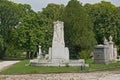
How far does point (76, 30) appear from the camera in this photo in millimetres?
51594

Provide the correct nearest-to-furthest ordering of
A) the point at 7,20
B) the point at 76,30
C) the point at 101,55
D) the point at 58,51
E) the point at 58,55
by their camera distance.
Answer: the point at 58,55 → the point at 58,51 → the point at 101,55 → the point at 76,30 → the point at 7,20

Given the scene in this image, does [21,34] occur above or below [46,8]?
below

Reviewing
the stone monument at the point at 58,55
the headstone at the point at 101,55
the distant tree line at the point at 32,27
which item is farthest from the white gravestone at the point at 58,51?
the distant tree line at the point at 32,27

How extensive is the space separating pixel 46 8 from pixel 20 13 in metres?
8.62

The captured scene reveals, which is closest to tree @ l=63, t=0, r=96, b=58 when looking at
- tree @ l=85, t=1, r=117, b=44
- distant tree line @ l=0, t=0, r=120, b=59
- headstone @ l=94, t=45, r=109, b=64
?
distant tree line @ l=0, t=0, r=120, b=59

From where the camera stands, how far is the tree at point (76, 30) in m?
50.3

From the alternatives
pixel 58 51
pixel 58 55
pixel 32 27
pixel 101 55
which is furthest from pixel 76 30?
pixel 58 55

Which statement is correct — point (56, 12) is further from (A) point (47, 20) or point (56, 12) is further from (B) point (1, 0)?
(B) point (1, 0)

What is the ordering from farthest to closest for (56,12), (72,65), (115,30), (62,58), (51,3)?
(51,3) < (56,12) < (115,30) < (62,58) < (72,65)

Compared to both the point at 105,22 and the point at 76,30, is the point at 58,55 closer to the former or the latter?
the point at 76,30

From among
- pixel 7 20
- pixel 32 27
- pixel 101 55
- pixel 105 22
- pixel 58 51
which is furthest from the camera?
pixel 7 20

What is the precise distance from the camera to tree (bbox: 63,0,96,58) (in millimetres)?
50344

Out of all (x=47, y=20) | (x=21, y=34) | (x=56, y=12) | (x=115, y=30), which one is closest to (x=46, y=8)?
(x=56, y=12)

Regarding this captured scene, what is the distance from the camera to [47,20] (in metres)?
68.0
